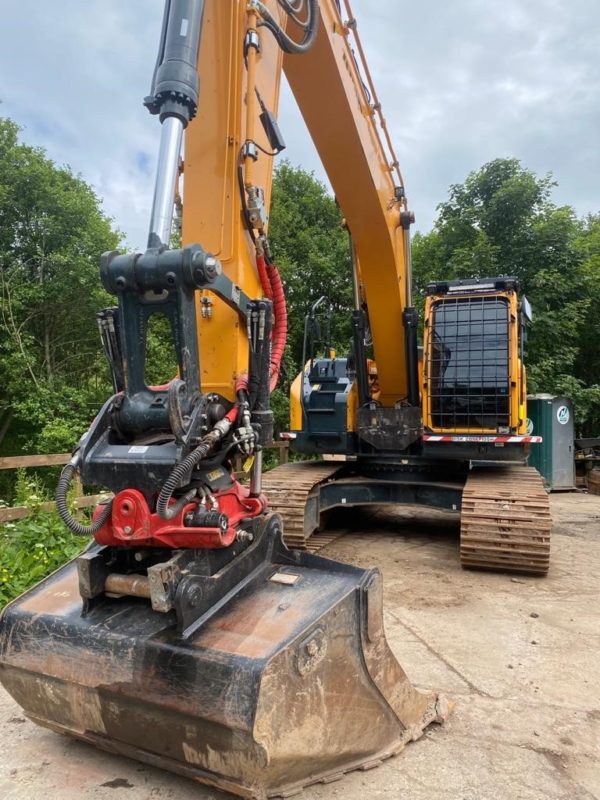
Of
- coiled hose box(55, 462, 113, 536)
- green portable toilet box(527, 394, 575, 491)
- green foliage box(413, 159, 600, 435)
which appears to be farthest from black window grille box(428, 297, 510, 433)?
green foliage box(413, 159, 600, 435)

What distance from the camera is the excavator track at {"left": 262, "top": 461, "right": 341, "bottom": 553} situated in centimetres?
564

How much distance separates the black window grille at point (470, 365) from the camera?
574cm

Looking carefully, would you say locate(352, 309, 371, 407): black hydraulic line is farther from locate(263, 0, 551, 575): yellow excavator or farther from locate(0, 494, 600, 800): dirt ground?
locate(0, 494, 600, 800): dirt ground

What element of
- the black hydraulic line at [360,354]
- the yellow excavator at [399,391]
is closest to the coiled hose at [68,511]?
the yellow excavator at [399,391]

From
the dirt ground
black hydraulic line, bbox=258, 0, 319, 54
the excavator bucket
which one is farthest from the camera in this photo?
black hydraulic line, bbox=258, 0, 319, 54

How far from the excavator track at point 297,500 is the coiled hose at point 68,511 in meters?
3.43

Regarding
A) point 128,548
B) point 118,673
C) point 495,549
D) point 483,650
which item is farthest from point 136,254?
point 495,549

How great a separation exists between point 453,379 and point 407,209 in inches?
72.0

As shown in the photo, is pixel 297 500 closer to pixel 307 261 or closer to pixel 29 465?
pixel 29 465

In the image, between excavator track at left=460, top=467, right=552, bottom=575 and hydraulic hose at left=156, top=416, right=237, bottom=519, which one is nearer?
hydraulic hose at left=156, top=416, right=237, bottom=519

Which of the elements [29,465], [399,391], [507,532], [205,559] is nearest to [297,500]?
[399,391]

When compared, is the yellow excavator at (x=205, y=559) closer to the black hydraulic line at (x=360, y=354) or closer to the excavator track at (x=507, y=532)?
the excavator track at (x=507, y=532)

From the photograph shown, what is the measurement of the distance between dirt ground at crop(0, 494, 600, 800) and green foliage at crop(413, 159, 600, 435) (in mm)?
10023

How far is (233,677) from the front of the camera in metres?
1.83
